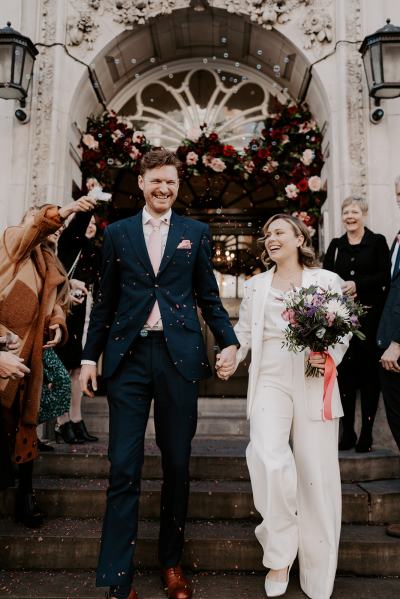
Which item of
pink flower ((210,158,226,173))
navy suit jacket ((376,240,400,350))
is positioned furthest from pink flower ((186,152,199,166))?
navy suit jacket ((376,240,400,350))

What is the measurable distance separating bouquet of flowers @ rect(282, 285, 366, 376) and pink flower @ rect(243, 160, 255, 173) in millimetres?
3741

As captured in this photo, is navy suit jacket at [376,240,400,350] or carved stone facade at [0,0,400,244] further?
carved stone facade at [0,0,400,244]

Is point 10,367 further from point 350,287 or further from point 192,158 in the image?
point 192,158

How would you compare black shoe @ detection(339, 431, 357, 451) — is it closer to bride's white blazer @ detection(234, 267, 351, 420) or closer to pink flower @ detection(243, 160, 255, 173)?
bride's white blazer @ detection(234, 267, 351, 420)

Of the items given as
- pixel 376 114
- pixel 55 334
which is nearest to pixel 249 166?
pixel 376 114

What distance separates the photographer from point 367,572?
3223mm

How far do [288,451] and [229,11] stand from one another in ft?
17.7

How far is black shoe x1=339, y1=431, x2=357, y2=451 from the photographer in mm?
4598

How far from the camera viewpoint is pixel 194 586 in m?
2.99

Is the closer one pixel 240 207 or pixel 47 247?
pixel 47 247

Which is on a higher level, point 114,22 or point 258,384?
point 114,22

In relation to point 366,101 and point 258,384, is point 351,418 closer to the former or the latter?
point 258,384

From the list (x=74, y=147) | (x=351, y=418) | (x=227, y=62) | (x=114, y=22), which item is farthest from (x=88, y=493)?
(x=227, y=62)

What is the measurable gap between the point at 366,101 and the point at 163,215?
151 inches
